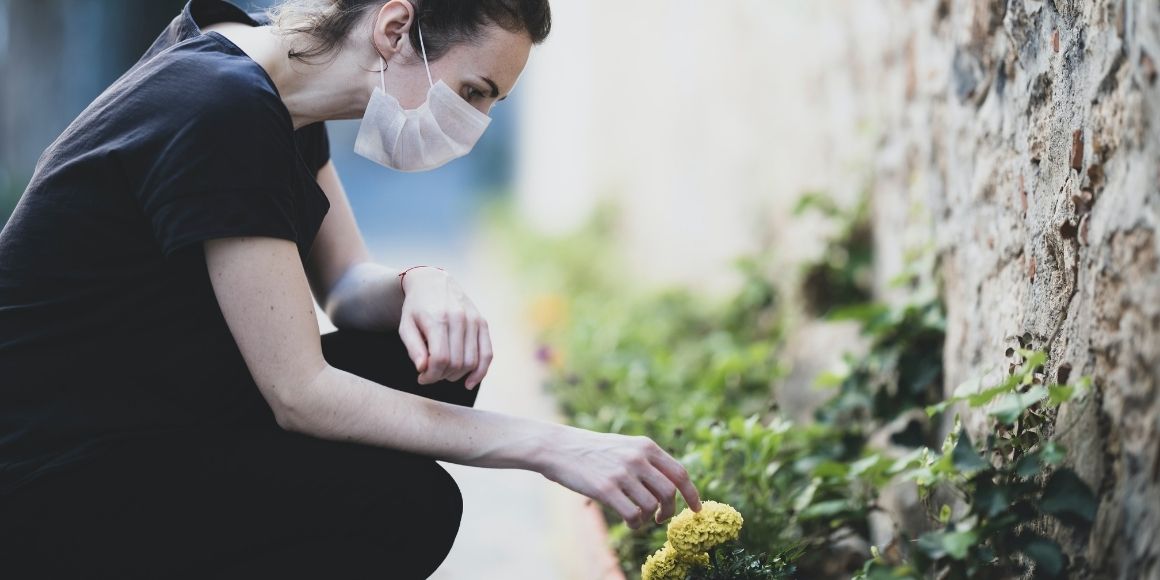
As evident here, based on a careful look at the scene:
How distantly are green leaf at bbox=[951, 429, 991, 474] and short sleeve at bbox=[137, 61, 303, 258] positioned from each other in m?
1.05

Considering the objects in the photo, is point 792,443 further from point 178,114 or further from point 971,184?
point 178,114

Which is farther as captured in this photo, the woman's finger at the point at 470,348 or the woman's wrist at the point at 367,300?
the woman's wrist at the point at 367,300

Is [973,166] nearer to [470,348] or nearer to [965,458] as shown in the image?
[965,458]

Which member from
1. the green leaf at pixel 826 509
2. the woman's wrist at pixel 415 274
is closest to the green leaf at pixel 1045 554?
the green leaf at pixel 826 509

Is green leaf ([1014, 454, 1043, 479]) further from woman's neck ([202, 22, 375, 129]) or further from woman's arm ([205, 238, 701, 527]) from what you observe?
woman's neck ([202, 22, 375, 129])

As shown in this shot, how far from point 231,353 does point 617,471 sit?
0.65 metres

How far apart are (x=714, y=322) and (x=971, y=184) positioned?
7.13 feet

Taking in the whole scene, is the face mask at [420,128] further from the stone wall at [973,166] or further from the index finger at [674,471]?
the stone wall at [973,166]

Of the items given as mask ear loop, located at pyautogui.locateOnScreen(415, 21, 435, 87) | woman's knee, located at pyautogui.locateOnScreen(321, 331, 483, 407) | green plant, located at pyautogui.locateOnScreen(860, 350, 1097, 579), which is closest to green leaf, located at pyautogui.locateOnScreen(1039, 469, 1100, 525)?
green plant, located at pyautogui.locateOnScreen(860, 350, 1097, 579)

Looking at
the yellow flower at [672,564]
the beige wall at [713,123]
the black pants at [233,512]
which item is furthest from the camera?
the beige wall at [713,123]

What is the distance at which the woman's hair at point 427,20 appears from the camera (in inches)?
68.9

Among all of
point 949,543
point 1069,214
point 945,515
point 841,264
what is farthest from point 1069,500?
point 841,264

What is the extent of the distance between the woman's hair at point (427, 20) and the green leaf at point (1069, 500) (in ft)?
3.68

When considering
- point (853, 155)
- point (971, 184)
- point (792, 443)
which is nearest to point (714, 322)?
point (853, 155)
